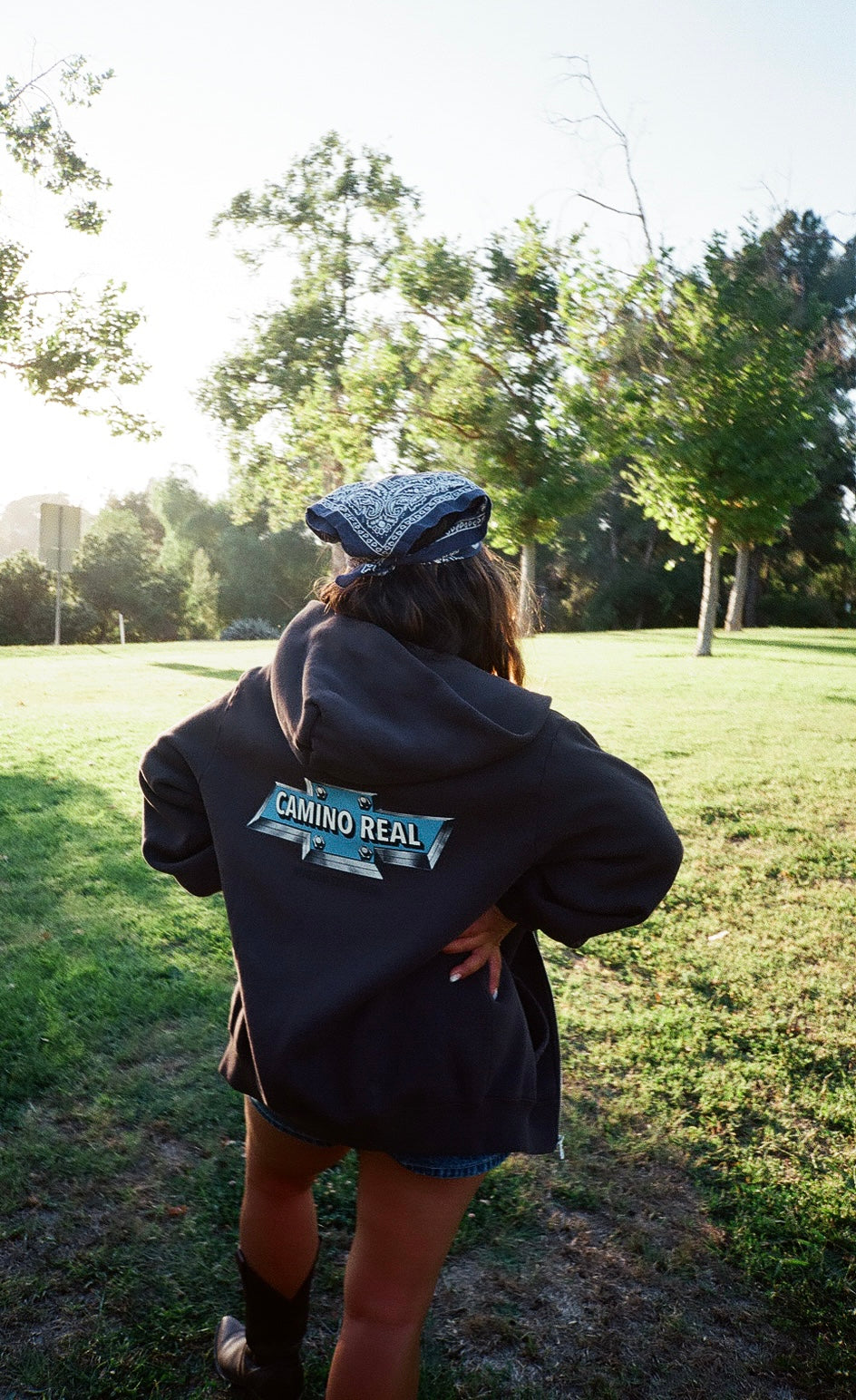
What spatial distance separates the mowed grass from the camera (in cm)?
226

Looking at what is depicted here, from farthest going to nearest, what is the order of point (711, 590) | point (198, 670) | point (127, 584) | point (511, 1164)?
point (127, 584)
point (711, 590)
point (198, 670)
point (511, 1164)

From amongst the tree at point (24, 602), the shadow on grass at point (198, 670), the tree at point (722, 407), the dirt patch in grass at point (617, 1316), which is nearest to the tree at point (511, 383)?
the tree at point (722, 407)

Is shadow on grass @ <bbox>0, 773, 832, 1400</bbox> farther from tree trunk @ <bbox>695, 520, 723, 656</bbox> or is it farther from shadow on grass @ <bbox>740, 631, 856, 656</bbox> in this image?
shadow on grass @ <bbox>740, 631, 856, 656</bbox>

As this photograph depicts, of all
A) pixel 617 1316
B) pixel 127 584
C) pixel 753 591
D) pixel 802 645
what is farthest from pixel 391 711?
pixel 753 591

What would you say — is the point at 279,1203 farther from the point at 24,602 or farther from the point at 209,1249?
the point at 24,602

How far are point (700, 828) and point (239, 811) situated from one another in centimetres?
548

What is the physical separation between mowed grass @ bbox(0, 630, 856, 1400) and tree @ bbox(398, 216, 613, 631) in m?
17.0

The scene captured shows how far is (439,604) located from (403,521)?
0.14 m

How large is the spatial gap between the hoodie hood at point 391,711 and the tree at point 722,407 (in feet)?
62.0

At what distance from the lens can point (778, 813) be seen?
7012 mm

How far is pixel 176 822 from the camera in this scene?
1.74 meters

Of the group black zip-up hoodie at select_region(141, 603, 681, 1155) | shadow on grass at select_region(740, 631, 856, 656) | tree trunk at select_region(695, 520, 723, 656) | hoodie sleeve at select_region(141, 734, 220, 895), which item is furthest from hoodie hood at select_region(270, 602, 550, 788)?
shadow on grass at select_region(740, 631, 856, 656)

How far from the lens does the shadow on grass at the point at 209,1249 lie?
2.19 metres

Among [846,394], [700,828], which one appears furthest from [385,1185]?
[846,394]
